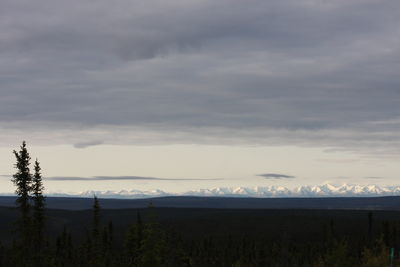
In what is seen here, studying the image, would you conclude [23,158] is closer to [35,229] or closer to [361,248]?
[35,229]

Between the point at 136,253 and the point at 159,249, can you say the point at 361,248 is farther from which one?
the point at 159,249

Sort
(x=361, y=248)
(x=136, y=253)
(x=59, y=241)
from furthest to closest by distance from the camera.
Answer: (x=361, y=248)
(x=59, y=241)
(x=136, y=253)

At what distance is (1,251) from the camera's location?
149 m

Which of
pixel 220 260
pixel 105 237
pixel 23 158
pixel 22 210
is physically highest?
pixel 23 158

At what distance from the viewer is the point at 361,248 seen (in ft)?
568

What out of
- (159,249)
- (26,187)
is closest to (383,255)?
(159,249)

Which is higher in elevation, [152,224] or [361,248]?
[152,224]

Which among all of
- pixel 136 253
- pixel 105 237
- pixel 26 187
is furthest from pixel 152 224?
pixel 105 237

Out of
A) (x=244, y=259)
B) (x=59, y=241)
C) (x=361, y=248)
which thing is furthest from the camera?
(x=361, y=248)

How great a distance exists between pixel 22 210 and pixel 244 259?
10522 centimetres

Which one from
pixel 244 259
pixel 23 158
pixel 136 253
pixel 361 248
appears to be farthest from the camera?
pixel 361 248

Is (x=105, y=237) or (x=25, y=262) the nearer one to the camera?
(x=25, y=262)

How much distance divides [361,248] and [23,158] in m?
133

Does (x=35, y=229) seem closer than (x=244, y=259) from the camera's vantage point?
Yes
